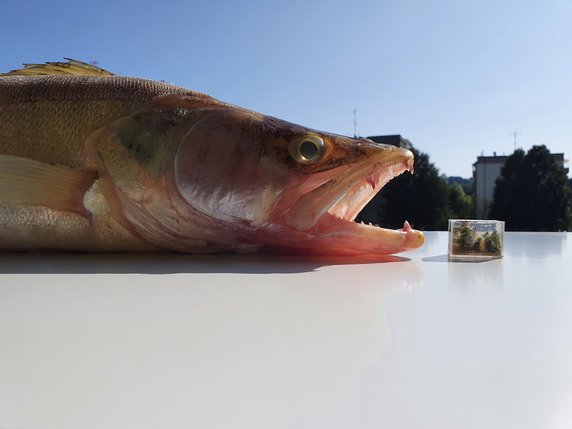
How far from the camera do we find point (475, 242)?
1705mm

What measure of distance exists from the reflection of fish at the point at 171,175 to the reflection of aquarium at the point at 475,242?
220mm

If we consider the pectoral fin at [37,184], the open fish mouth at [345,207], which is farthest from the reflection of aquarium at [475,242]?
the pectoral fin at [37,184]

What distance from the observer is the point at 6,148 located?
166cm

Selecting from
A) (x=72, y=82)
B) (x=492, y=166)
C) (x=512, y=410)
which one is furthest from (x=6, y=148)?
(x=492, y=166)

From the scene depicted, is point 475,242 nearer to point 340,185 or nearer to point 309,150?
point 340,185

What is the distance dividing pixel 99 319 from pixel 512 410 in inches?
24.1

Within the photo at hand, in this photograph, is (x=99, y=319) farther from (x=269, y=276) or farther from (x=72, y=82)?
(x=72, y=82)

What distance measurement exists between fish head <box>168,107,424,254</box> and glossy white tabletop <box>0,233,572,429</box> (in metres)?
0.40

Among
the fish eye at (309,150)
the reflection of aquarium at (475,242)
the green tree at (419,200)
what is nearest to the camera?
the fish eye at (309,150)

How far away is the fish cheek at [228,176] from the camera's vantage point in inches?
57.8

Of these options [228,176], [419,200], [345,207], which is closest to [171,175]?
[228,176]

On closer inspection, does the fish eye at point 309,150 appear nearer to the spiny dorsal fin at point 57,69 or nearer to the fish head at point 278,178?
the fish head at point 278,178

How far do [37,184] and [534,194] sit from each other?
2096 centimetres

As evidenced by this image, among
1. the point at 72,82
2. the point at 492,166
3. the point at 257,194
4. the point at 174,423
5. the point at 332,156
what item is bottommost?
the point at 174,423
